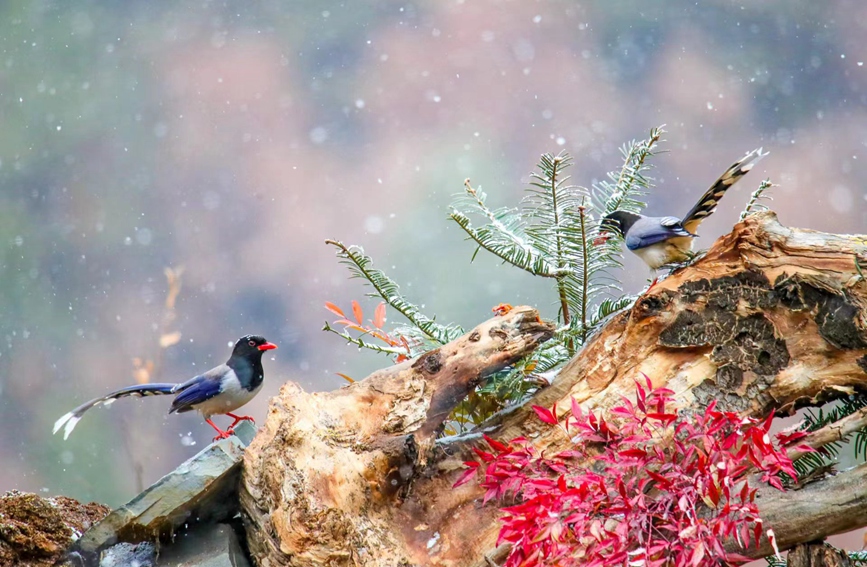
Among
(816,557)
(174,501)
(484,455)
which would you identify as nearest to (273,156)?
(174,501)

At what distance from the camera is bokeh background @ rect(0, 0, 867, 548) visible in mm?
2227

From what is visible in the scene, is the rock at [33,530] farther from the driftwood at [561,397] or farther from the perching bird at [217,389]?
the driftwood at [561,397]

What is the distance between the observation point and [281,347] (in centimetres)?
229

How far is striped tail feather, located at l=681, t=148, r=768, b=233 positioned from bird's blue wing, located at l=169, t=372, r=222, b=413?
84cm

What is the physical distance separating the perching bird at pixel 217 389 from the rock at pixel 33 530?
0.15m

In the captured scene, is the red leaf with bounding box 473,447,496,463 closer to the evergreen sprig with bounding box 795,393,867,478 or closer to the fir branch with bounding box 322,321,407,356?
the fir branch with bounding box 322,321,407,356

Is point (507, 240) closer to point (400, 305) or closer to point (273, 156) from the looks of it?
point (400, 305)

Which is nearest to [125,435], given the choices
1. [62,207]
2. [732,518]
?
[62,207]

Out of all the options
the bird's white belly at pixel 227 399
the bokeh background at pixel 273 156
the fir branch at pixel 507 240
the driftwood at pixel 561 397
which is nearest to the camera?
the driftwood at pixel 561 397

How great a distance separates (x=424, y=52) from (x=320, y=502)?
169 centimetres

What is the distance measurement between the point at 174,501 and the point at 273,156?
4.76 ft

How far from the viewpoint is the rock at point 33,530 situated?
1088 millimetres

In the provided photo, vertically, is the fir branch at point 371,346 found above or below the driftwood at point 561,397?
above

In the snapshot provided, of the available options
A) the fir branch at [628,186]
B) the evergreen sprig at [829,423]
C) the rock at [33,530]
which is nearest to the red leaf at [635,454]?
the evergreen sprig at [829,423]
